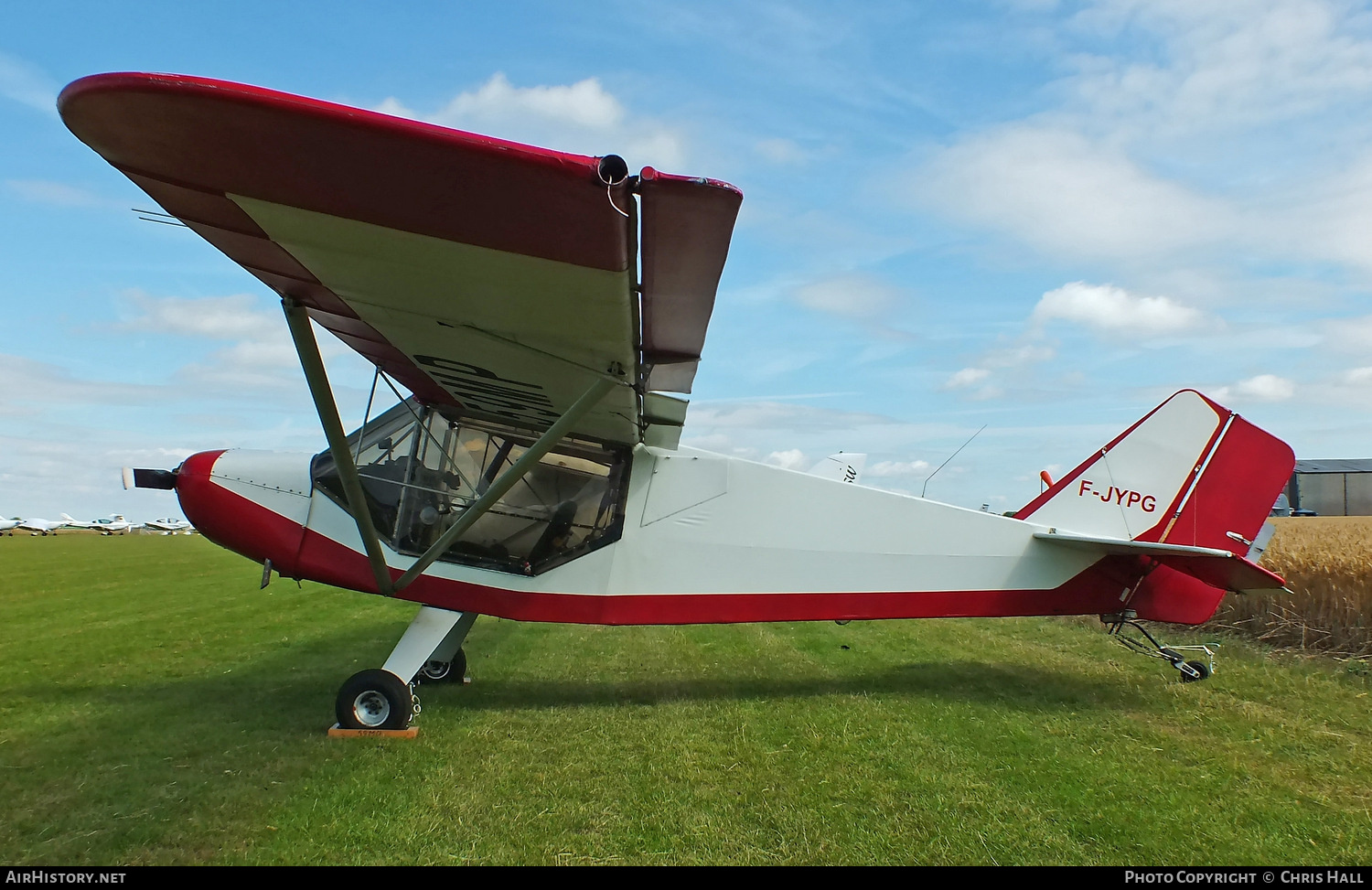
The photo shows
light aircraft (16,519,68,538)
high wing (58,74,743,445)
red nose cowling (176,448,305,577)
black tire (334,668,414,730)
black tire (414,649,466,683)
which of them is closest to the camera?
high wing (58,74,743,445)

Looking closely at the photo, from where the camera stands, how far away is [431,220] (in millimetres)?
2936

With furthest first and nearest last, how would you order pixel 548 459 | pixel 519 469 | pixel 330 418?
1. pixel 548 459
2. pixel 519 469
3. pixel 330 418

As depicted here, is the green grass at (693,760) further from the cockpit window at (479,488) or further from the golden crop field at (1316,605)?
the cockpit window at (479,488)

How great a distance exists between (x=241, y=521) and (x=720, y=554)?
3410mm

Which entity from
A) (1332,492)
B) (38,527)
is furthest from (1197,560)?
(38,527)

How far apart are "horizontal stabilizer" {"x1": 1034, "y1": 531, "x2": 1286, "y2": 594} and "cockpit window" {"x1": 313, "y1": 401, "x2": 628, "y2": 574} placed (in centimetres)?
358

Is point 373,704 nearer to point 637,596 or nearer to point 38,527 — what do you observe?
point 637,596

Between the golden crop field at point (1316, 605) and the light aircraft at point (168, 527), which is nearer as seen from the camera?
the golden crop field at point (1316, 605)

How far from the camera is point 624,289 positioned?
327 centimetres

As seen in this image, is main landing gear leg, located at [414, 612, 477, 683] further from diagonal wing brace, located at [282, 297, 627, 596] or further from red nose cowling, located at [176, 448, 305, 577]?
red nose cowling, located at [176, 448, 305, 577]

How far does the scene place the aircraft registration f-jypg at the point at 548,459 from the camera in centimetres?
266

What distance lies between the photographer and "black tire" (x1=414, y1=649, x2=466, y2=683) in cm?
679

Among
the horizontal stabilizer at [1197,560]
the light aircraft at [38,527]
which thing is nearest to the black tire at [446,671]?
the horizontal stabilizer at [1197,560]

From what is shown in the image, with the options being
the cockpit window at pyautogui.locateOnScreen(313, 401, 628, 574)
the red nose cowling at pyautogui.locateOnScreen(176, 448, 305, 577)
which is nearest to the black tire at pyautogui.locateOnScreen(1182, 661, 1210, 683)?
the cockpit window at pyautogui.locateOnScreen(313, 401, 628, 574)
